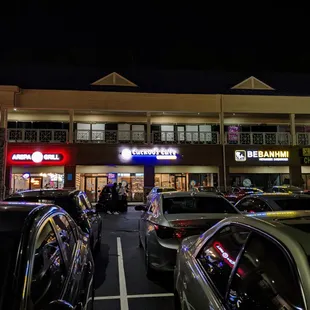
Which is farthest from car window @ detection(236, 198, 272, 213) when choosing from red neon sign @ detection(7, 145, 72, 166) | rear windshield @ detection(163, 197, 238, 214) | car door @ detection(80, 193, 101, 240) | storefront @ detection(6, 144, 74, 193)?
red neon sign @ detection(7, 145, 72, 166)

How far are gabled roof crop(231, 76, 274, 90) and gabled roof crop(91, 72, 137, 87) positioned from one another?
8.21m

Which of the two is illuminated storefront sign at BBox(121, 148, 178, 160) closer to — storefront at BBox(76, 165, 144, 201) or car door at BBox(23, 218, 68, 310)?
storefront at BBox(76, 165, 144, 201)

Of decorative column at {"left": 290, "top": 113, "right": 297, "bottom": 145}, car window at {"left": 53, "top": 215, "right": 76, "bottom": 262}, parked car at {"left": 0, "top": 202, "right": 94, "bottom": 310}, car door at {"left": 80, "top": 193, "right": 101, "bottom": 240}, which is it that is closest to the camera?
parked car at {"left": 0, "top": 202, "right": 94, "bottom": 310}

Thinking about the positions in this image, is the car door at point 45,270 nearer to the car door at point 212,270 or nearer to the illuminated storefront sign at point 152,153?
the car door at point 212,270

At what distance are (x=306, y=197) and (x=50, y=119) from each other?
72.8ft

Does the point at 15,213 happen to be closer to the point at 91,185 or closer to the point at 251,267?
the point at 251,267

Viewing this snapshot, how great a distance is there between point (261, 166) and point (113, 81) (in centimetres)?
1291

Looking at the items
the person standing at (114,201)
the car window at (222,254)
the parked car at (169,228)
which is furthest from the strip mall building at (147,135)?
the car window at (222,254)

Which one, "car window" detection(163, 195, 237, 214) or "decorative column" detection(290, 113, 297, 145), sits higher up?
"decorative column" detection(290, 113, 297, 145)

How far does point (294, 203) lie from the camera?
699cm

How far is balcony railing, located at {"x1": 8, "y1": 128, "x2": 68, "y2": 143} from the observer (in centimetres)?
2384

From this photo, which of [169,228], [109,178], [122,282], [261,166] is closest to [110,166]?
[109,178]

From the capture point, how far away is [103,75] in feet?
84.0

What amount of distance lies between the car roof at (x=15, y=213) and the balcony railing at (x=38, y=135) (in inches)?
867
